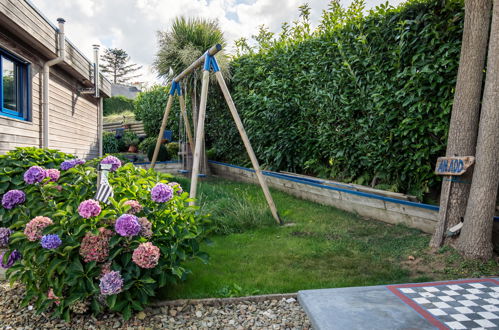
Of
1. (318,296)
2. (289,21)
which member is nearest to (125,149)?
(289,21)

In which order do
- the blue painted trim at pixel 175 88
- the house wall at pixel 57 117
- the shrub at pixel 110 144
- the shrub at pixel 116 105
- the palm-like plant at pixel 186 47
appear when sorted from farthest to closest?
the shrub at pixel 116 105
the shrub at pixel 110 144
the palm-like plant at pixel 186 47
the blue painted trim at pixel 175 88
the house wall at pixel 57 117

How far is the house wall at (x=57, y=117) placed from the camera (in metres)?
5.06

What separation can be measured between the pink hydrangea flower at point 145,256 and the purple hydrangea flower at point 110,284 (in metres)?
0.15

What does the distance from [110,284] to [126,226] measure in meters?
0.36

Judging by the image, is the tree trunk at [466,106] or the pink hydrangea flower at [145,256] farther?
the tree trunk at [466,106]

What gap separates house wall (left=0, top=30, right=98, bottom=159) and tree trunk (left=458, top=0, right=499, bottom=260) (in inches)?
233

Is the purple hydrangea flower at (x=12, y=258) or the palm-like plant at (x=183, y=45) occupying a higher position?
the palm-like plant at (x=183, y=45)

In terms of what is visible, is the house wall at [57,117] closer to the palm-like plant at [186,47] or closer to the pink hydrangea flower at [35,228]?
the palm-like plant at [186,47]

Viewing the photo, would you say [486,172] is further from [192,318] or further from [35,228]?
[35,228]

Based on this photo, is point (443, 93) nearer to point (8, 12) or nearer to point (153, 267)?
point (153, 267)

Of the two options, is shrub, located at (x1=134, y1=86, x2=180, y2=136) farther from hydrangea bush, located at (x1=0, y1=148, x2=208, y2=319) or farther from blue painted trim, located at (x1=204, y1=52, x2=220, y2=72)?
hydrangea bush, located at (x1=0, y1=148, x2=208, y2=319)

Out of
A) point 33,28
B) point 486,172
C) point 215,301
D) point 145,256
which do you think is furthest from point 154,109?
point 486,172

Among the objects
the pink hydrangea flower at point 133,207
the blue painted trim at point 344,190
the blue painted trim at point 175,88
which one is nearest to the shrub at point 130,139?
the blue painted trim at point 344,190

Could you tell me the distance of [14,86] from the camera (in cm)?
550
